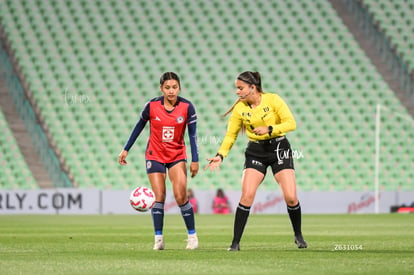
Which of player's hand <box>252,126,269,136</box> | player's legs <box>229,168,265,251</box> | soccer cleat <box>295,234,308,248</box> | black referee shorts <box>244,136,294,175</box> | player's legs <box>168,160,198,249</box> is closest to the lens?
player's hand <box>252,126,269,136</box>

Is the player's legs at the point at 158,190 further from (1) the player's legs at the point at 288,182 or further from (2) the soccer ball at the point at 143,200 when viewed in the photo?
(1) the player's legs at the point at 288,182

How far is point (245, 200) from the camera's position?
1051 cm

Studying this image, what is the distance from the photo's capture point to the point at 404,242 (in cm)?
1216

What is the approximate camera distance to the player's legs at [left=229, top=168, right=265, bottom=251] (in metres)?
10.5

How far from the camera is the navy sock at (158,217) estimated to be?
10.8 metres

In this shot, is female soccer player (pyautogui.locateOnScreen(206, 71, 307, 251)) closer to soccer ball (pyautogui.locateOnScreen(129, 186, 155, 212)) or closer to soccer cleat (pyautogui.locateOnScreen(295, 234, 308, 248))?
soccer cleat (pyautogui.locateOnScreen(295, 234, 308, 248))

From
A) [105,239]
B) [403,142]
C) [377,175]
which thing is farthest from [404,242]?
[403,142]

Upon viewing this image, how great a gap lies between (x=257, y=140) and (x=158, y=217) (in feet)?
4.92

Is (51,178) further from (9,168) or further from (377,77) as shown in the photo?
(377,77)

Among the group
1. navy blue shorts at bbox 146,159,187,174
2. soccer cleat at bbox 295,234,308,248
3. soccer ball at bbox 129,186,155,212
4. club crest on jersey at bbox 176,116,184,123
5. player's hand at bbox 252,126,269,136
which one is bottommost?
soccer cleat at bbox 295,234,308,248

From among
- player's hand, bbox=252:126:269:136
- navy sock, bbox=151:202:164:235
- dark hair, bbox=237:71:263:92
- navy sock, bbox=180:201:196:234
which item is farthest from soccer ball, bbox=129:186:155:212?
dark hair, bbox=237:71:263:92

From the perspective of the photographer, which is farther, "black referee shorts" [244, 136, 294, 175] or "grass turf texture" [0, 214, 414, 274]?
"black referee shorts" [244, 136, 294, 175]

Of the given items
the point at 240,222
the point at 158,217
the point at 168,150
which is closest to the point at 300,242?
the point at 240,222

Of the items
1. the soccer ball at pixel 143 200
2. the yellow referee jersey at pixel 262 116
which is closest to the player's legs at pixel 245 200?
the yellow referee jersey at pixel 262 116
